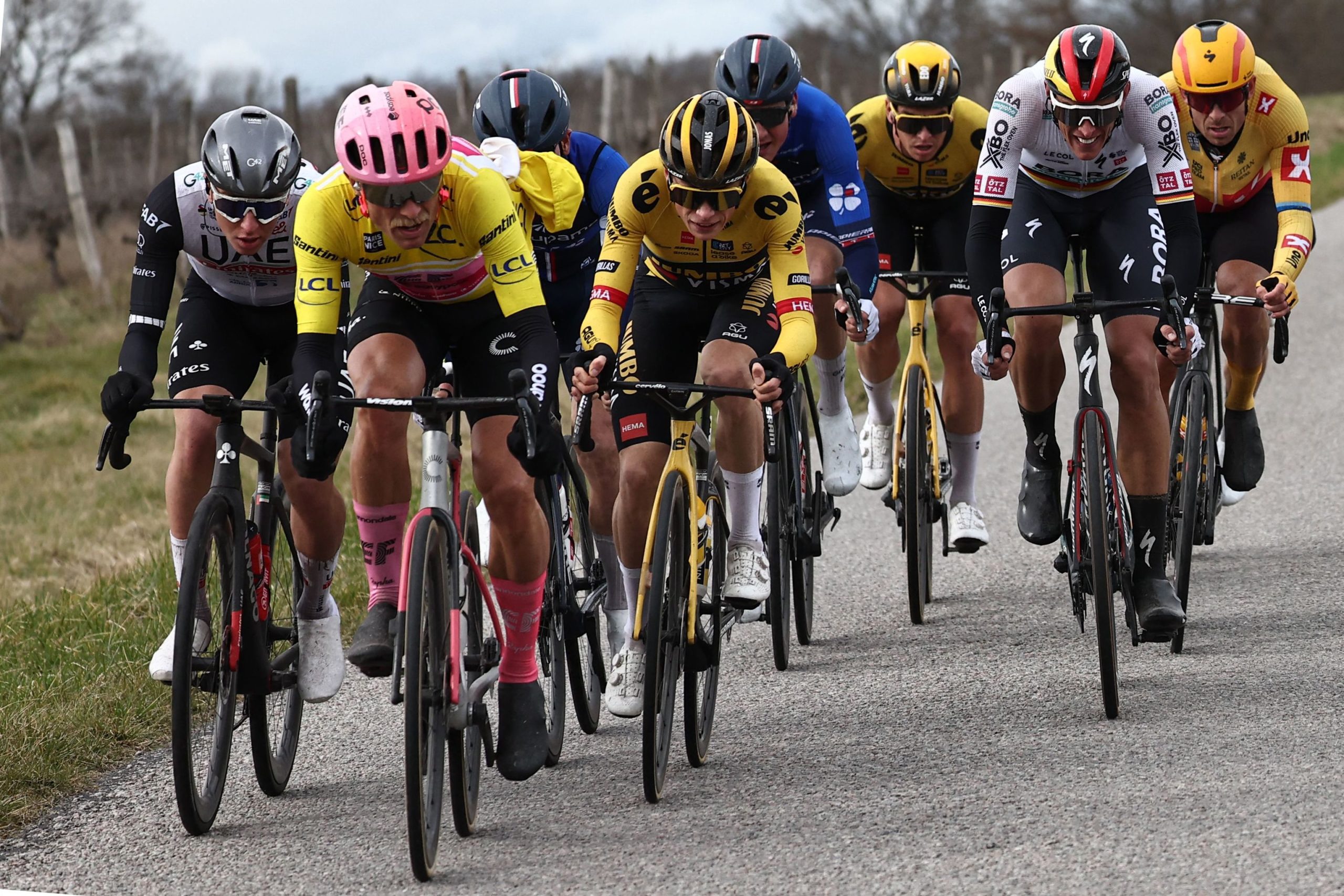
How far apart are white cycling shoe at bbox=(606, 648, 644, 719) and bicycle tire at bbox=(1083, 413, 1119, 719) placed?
1.43m

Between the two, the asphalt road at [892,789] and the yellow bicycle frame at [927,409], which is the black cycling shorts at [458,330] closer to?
the asphalt road at [892,789]

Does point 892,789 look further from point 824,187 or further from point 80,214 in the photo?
point 80,214

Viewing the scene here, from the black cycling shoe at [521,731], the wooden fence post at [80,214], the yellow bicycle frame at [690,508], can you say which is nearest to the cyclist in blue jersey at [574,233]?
the yellow bicycle frame at [690,508]

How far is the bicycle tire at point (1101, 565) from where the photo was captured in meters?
4.90

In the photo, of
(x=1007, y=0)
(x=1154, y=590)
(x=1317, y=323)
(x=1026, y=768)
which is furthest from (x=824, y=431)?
(x=1007, y=0)

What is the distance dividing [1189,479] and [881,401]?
1.76 meters

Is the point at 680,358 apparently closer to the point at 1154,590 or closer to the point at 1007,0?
the point at 1154,590

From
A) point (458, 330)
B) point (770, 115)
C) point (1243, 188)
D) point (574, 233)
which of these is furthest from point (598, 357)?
point (1243, 188)

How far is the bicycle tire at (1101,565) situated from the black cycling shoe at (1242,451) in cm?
210

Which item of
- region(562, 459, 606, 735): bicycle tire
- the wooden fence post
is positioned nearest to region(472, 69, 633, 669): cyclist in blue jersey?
region(562, 459, 606, 735): bicycle tire

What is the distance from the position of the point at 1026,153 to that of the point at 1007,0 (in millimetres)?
58555

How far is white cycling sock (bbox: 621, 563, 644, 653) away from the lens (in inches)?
188

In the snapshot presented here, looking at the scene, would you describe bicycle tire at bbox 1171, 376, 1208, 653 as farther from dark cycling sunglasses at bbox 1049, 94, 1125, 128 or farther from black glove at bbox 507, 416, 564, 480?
black glove at bbox 507, 416, 564, 480

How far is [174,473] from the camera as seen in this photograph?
15.7 feet
